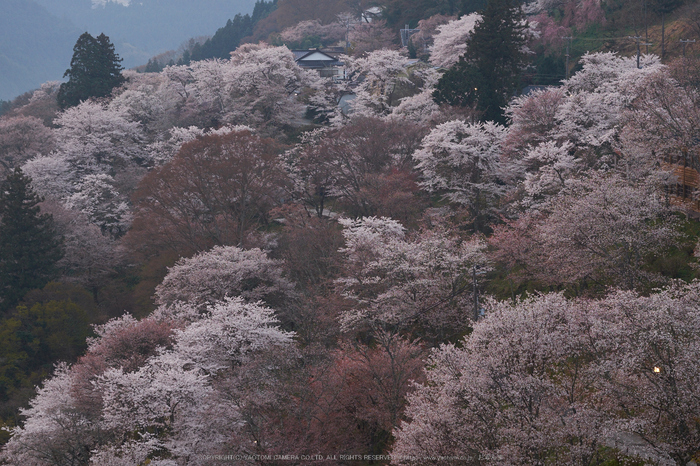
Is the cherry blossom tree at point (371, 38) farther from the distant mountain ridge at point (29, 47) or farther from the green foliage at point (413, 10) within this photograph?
the distant mountain ridge at point (29, 47)

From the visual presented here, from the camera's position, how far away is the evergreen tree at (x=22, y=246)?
106ft

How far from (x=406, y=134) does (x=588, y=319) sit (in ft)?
73.3

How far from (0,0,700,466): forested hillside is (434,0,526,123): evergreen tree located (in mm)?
154

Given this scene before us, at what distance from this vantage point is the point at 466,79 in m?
36.2

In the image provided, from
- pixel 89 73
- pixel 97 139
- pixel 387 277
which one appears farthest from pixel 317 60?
pixel 387 277

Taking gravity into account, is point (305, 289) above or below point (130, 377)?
below

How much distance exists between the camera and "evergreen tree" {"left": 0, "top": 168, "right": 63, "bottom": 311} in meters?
32.3

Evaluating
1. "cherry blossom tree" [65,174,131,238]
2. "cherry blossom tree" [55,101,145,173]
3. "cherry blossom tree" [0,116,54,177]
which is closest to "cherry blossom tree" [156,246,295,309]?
"cherry blossom tree" [65,174,131,238]

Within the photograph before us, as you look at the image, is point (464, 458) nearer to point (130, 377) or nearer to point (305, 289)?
point (130, 377)

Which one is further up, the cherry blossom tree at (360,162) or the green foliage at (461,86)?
the green foliage at (461,86)

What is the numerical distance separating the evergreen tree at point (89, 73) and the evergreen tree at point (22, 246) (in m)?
27.3

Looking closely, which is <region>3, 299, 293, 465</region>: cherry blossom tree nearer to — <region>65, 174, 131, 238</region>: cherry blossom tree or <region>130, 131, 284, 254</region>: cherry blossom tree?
<region>130, 131, 284, 254</region>: cherry blossom tree

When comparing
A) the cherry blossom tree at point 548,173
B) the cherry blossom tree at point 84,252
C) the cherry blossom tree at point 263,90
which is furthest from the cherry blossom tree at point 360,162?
the cherry blossom tree at point 263,90

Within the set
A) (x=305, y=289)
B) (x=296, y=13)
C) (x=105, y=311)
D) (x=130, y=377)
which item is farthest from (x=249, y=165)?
(x=296, y=13)
